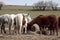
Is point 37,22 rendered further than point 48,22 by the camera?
Yes

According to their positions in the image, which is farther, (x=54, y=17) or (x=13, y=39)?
(x=54, y=17)

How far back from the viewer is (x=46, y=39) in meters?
14.4

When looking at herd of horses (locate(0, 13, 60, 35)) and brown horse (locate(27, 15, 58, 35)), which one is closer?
herd of horses (locate(0, 13, 60, 35))

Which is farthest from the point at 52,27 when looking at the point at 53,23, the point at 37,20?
the point at 37,20

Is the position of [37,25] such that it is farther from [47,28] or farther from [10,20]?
[10,20]

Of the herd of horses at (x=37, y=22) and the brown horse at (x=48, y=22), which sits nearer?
the herd of horses at (x=37, y=22)

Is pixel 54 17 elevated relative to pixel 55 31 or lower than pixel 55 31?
elevated

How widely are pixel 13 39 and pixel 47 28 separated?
16.0 feet

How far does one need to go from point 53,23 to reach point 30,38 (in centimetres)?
377

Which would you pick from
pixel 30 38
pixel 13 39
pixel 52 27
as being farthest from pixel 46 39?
Result: pixel 52 27

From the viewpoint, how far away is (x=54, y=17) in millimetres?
17609

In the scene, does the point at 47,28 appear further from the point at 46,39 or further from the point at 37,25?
the point at 46,39

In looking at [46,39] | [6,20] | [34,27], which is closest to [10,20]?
[6,20]

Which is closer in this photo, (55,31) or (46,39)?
(46,39)
